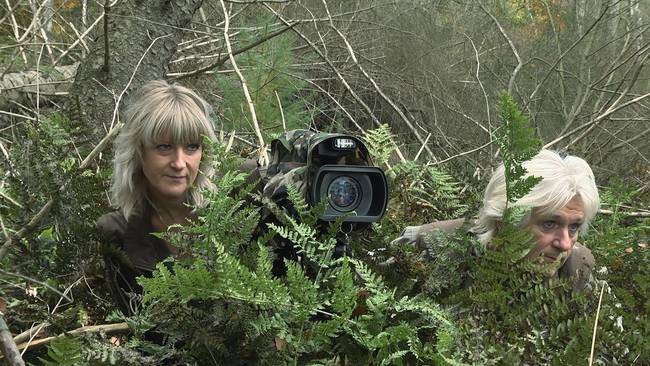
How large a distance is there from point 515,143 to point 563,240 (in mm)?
886

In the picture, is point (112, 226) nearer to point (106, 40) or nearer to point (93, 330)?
point (93, 330)

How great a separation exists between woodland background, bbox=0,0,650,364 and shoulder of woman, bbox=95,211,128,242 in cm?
6

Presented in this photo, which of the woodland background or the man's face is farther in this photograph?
the man's face

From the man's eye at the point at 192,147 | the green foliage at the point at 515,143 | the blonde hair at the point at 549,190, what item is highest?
the green foliage at the point at 515,143

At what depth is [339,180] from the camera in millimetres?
1874

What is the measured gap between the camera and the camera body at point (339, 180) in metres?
1.85

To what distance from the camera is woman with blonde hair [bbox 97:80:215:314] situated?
2.37m

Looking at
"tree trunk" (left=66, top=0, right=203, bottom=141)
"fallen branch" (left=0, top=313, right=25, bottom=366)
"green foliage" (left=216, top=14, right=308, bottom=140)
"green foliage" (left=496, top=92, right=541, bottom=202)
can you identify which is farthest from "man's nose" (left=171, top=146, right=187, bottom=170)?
"green foliage" (left=216, top=14, right=308, bottom=140)

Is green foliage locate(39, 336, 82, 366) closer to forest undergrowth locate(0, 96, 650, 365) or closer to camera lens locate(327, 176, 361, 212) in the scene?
forest undergrowth locate(0, 96, 650, 365)

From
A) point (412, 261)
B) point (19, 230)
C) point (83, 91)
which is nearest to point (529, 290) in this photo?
point (412, 261)

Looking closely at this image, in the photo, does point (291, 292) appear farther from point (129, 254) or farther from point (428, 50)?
point (428, 50)

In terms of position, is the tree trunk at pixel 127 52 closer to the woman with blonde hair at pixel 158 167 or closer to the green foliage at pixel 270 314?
the woman with blonde hair at pixel 158 167

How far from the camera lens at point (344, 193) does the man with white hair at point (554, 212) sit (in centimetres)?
44

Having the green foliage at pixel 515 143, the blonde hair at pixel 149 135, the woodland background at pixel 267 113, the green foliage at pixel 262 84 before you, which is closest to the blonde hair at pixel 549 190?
the woodland background at pixel 267 113
